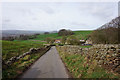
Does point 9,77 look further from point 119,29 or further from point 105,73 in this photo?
point 119,29

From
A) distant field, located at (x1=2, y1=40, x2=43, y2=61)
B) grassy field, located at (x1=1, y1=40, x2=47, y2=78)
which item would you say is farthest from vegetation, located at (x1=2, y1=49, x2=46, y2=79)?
distant field, located at (x1=2, y1=40, x2=43, y2=61)

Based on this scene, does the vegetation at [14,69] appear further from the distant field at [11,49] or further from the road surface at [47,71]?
the distant field at [11,49]

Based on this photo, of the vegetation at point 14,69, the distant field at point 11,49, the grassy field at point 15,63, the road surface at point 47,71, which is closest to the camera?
the vegetation at point 14,69

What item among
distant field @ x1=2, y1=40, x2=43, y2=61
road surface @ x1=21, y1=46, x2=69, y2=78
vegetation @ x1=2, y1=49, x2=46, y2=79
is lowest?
road surface @ x1=21, y1=46, x2=69, y2=78

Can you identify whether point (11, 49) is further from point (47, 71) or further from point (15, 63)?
point (47, 71)

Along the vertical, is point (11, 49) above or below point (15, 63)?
above

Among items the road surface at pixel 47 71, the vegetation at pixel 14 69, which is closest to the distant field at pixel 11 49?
the vegetation at pixel 14 69

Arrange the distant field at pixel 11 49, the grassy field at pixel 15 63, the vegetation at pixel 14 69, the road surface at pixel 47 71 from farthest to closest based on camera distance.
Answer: the distant field at pixel 11 49, the grassy field at pixel 15 63, the road surface at pixel 47 71, the vegetation at pixel 14 69

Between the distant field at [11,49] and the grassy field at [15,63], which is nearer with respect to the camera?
the grassy field at [15,63]

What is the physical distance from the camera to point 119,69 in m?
5.61

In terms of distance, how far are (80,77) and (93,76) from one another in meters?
1.00

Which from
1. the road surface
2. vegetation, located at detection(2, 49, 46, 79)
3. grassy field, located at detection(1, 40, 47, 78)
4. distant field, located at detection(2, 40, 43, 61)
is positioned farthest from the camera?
distant field, located at detection(2, 40, 43, 61)

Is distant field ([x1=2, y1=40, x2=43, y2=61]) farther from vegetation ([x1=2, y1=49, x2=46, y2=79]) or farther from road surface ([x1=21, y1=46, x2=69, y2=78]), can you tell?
road surface ([x1=21, y1=46, x2=69, y2=78])

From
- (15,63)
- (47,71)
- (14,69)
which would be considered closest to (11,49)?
(15,63)
